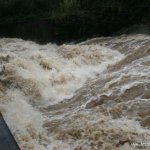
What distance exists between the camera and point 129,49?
14.6 metres

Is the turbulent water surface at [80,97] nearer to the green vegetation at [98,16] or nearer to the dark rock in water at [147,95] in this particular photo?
the dark rock in water at [147,95]

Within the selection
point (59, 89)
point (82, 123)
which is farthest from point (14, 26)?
point (82, 123)

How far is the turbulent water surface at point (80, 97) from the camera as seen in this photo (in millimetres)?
7875

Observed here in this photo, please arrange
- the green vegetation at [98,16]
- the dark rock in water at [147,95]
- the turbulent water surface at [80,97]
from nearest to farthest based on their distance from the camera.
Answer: the turbulent water surface at [80,97]
the dark rock in water at [147,95]
the green vegetation at [98,16]

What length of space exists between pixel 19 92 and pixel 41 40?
918 centimetres

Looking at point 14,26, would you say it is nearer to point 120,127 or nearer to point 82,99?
point 82,99

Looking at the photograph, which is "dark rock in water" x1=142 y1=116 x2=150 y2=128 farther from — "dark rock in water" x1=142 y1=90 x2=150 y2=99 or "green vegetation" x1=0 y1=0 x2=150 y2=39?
"green vegetation" x1=0 y1=0 x2=150 y2=39

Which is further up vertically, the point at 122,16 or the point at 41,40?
the point at 122,16

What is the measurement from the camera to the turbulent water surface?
788 cm

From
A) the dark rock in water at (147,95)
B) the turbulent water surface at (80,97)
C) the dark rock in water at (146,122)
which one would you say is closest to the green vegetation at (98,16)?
the turbulent water surface at (80,97)

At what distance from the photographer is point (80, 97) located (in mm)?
10617

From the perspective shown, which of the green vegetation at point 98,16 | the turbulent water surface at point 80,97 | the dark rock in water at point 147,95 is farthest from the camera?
the green vegetation at point 98,16

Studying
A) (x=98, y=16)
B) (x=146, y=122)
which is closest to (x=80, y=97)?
(x=146, y=122)

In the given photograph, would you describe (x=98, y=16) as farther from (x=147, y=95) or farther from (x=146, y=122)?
(x=146, y=122)
